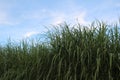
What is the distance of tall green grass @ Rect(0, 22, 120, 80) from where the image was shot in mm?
5410

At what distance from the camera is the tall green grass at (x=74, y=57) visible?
5410mm

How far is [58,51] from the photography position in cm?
582

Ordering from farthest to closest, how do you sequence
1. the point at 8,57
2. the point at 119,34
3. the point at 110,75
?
1. the point at 8,57
2. the point at 119,34
3. the point at 110,75

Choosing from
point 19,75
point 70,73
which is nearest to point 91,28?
point 70,73

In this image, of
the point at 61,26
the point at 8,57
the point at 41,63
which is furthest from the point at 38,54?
the point at 8,57

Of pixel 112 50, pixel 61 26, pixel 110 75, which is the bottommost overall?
pixel 110 75

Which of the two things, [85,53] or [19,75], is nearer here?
[85,53]

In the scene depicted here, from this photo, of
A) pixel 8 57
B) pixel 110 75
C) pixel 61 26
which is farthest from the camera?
pixel 8 57

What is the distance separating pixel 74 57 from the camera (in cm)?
560

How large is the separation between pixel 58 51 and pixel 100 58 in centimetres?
72

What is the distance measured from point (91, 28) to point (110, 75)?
3.02 ft

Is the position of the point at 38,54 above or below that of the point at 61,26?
below

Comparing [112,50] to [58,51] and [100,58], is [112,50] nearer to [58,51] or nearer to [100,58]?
[100,58]

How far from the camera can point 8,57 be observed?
268 inches
